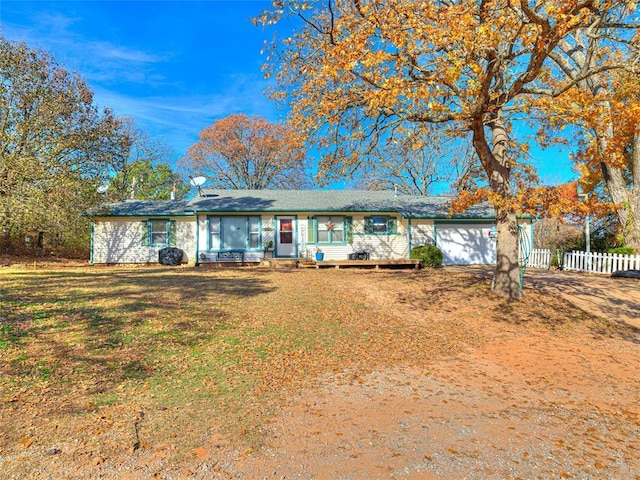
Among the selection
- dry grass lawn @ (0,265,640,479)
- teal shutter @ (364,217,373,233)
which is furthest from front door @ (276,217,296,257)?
dry grass lawn @ (0,265,640,479)

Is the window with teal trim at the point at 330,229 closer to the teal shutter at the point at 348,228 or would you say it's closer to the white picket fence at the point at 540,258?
the teal shutter at the point at 348,228

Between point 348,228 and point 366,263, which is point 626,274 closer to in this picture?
point 366,263

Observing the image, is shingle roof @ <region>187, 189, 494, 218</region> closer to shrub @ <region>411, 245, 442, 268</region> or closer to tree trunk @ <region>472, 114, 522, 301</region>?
shrub @ <region>411, 245, 442, 268</region>

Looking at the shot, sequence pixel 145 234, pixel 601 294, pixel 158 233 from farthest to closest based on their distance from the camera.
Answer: pixel 158 233 → pixel 145 234 → pixel 601 294

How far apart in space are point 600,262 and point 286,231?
43.3ft

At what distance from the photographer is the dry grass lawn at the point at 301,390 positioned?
2865 mm

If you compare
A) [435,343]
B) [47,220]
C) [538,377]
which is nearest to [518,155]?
[435,343]

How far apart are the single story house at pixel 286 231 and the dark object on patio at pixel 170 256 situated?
57 cm

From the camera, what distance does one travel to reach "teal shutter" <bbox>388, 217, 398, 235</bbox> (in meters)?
18.4

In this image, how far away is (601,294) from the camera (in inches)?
390

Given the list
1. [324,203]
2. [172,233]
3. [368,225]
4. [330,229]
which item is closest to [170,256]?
[172,233]

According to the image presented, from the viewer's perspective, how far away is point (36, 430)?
3.16 meters

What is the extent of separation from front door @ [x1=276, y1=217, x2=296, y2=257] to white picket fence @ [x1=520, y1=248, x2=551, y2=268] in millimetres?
11197

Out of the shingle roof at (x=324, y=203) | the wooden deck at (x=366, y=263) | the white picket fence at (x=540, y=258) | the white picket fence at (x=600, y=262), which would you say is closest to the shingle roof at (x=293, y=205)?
the shingle roof at (x=324, y=203)
